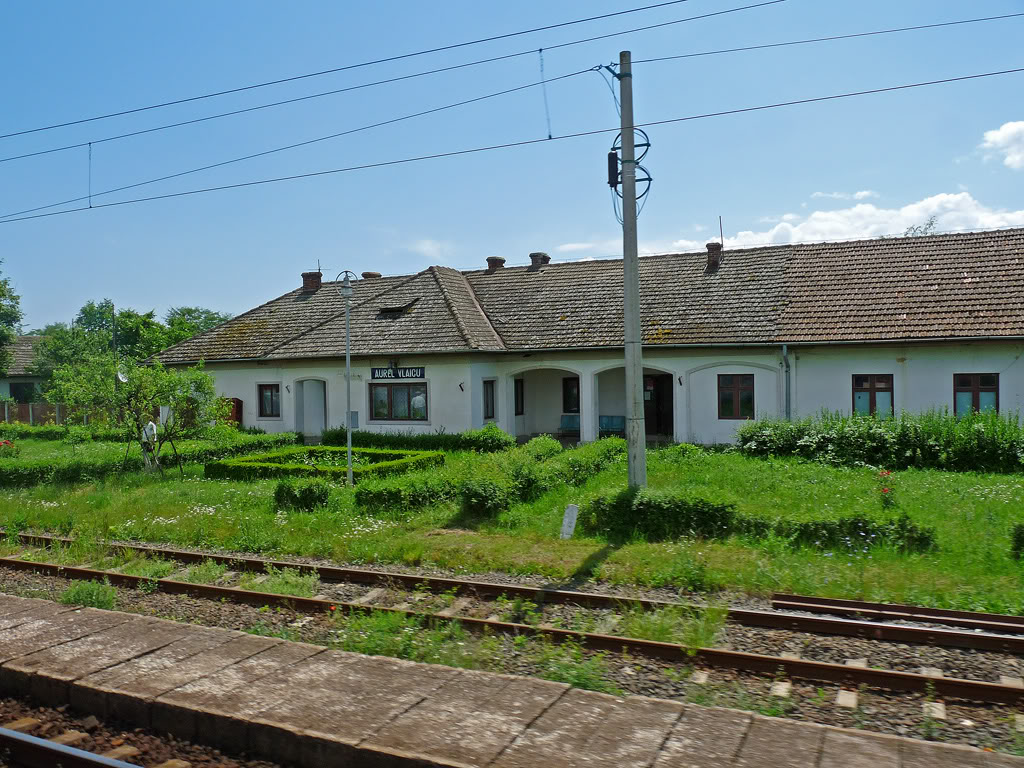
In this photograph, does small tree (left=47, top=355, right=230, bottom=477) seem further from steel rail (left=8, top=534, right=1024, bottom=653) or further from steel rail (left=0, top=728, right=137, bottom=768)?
steel rail (left=0, top=728, right=137, bottom=768)

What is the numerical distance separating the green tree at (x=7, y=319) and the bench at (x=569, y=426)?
36721mm

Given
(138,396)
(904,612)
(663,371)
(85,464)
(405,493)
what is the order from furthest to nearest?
1. (663,371)
2. (85,464)
3. (138,396)
4. (405,493)
5. (904,612)

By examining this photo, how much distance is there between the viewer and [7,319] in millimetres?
46656

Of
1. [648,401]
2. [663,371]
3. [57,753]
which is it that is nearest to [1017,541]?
[57,753]

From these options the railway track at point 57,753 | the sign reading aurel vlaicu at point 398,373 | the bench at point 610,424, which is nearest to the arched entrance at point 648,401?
the bench at point 610,424

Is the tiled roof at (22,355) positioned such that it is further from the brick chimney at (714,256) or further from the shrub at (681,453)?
the shrub at (681,453)

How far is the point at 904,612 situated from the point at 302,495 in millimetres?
10414

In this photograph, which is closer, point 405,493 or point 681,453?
point 405,493

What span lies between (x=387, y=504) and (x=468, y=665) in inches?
299

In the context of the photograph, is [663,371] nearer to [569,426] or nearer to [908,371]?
[569,426]

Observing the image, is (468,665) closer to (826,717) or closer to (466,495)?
(826,717)

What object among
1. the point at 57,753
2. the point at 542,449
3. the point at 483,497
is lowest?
the point at 57,753

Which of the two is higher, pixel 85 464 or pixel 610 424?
pixel 610 424

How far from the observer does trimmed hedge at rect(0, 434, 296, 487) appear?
19375 millimetres
